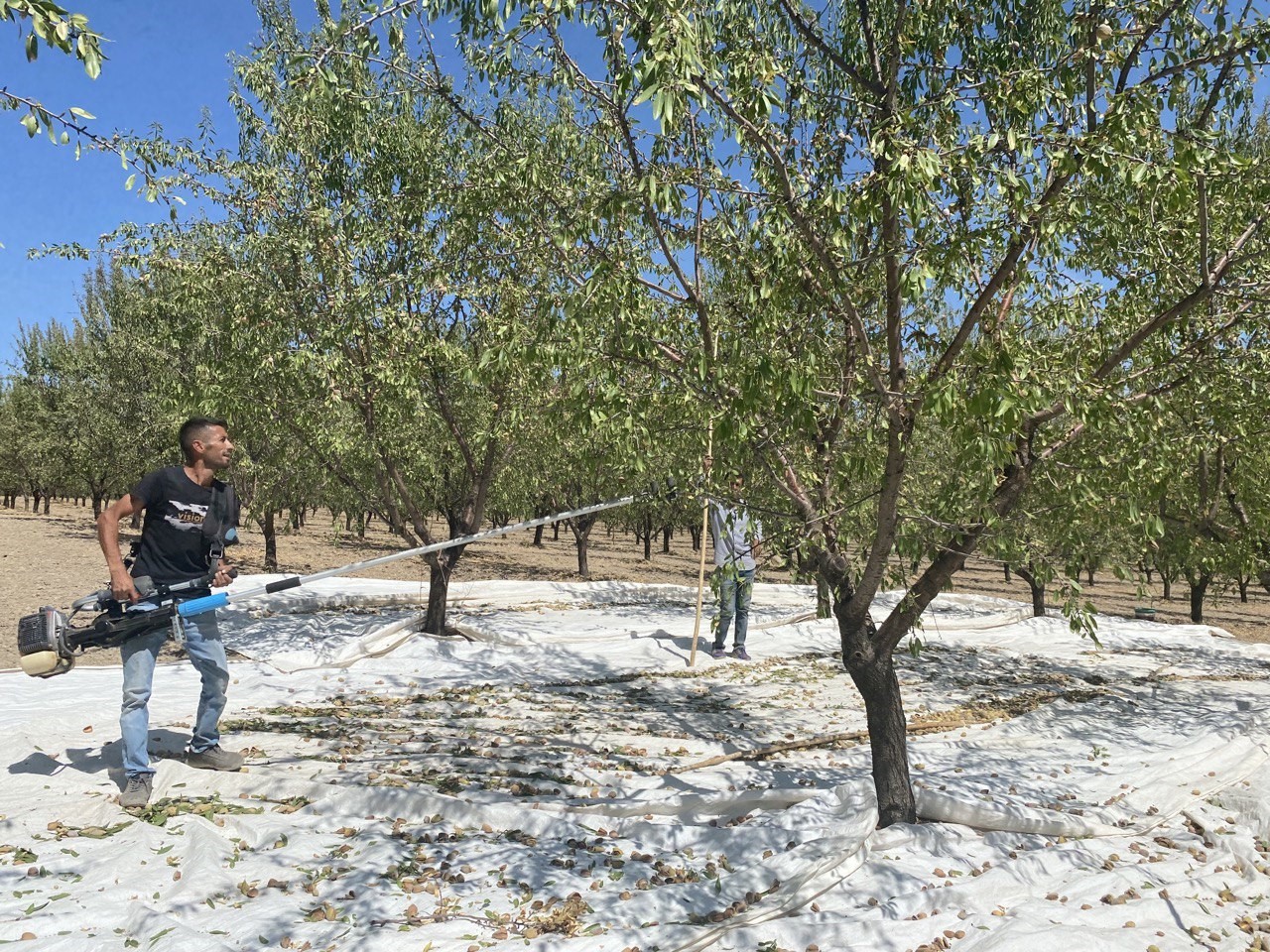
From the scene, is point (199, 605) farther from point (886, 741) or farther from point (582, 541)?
point (582, 541)

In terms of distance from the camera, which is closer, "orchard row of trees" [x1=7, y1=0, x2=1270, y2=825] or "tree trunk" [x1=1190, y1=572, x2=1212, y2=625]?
"orchard row of trees" [x1=7, y1=0, x2=1270, y2=825]

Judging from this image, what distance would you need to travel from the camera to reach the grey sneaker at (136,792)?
173 inches

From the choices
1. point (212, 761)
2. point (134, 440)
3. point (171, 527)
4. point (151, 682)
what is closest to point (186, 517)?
point (171, 527)

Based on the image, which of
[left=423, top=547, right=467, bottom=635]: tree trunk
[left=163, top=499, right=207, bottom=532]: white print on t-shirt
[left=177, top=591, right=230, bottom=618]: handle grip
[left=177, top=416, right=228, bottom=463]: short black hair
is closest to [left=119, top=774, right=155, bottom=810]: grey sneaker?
[left=177, top=591, right=230, bottom=618]: handle grip

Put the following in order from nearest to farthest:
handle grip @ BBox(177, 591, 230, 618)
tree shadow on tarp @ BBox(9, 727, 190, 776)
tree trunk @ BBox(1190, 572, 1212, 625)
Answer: handle grip @ BBox(177, 591, 230, 618), tree shadow on tarp @ BBox(9, 727, 190, 776), tree trunk @ BBox(1190, 572, 1212, 625)

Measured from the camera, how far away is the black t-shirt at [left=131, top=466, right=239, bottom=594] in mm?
4824

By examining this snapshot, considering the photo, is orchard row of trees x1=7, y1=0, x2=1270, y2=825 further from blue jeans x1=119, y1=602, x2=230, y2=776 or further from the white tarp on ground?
blue jeans x1=119, y1=602, x2=230, y2=776

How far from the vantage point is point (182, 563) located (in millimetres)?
4930

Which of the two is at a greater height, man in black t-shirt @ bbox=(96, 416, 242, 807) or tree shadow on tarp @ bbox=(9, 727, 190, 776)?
man in black t-shirt @ bbox=(96, 416, 242, 807)

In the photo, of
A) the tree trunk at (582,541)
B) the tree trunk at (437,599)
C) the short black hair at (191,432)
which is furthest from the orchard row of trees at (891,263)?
the tree trunk at (582,541)

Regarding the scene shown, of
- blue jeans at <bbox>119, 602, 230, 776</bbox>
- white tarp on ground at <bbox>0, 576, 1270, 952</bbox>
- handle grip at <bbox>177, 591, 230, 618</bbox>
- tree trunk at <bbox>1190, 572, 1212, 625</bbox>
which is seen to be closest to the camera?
white tarp on ground at <bbox>0, 576, 1270, 952</bbox>

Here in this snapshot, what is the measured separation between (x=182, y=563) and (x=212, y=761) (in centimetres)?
117

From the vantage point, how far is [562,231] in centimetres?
422

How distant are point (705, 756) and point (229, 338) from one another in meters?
7.05
